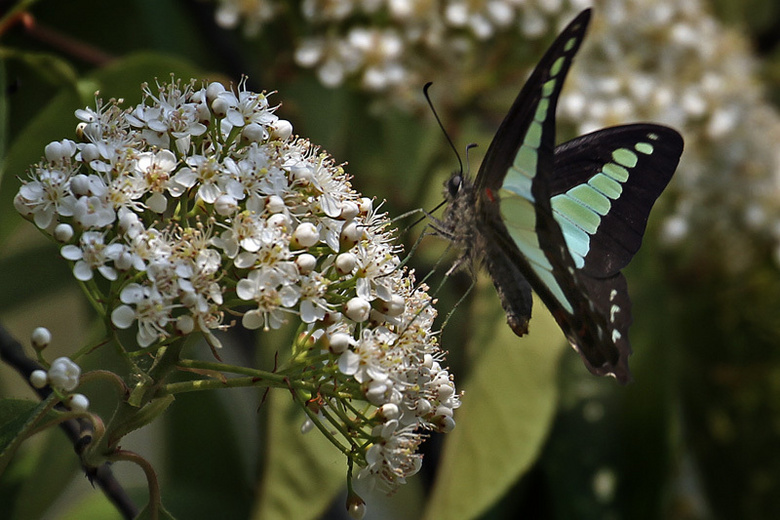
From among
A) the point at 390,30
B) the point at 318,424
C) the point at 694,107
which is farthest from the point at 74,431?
the point at 694,107

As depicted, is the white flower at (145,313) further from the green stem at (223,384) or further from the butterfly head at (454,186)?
the butterfly head at (454,186)

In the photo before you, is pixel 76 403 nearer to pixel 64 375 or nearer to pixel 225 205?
pixel 64 375

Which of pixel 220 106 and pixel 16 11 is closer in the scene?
pixel 220 106

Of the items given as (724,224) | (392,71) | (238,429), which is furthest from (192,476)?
(724,224)

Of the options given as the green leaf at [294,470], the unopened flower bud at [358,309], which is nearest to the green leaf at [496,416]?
the green leaf at [294,470]

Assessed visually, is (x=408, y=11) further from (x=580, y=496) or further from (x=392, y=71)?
(x=580, y=496)

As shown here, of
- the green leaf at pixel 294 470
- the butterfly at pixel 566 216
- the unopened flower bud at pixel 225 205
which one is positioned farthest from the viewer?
the green leaf at pixel 294 470
